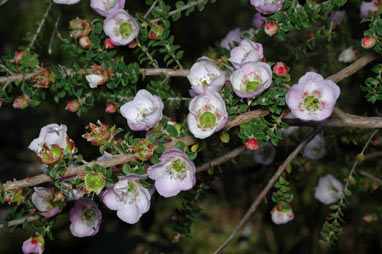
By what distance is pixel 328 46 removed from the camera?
5.16 ft

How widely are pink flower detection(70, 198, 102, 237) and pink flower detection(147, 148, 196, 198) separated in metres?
0.26

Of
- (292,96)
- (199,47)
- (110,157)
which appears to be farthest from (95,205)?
(199,47)

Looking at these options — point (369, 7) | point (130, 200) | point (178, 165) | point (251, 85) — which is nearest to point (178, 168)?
point (178, 165)

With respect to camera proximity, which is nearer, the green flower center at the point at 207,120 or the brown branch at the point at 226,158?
the green flower center at the point at 207,120

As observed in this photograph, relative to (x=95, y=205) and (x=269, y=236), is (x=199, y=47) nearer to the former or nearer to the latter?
(x=269, y=236)

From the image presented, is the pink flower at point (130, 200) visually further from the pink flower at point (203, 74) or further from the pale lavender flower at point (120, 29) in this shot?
the pale lavender flower at point (120, 29)

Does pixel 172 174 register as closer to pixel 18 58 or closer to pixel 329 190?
pixel 18 58

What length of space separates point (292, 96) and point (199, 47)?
203 cm

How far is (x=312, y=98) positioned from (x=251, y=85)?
131 millimetres

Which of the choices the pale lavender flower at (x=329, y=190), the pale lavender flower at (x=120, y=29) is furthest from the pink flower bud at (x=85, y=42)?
the pale lavender flower at (x=329, y=190)

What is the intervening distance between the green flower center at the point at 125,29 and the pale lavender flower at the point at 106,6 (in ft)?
0.15

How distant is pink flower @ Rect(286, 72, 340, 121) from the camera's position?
0.92 m

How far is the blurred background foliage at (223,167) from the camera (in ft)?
5.02

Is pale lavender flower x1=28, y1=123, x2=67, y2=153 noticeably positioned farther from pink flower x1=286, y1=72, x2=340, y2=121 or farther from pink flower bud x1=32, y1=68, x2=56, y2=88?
pink flower x1=286, y1=72, x2=340, y2=121
